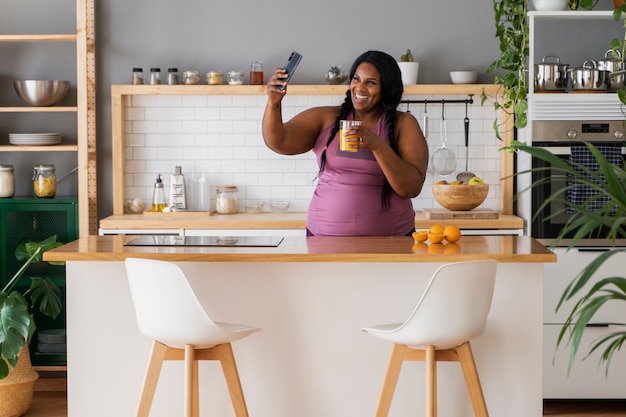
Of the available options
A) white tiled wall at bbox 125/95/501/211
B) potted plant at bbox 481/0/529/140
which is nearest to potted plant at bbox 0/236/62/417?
white tiled wall at bbox 125/95/501/211

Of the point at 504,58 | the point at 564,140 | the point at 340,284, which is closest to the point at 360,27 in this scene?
the point at 504,58

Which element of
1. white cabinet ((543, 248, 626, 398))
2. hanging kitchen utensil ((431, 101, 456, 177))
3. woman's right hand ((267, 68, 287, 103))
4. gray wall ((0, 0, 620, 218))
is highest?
gray wall ((0, 0, 620, 218))

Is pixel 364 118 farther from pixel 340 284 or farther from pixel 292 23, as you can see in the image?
pixel 292 23

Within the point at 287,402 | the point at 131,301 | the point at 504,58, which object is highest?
the point at 504,58

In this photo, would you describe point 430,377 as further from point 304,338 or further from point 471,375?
point 304,338

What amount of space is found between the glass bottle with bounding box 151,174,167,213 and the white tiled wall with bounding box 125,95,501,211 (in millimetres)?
184

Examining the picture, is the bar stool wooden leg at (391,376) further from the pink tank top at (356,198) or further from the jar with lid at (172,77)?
the jar with lid at (172,77)

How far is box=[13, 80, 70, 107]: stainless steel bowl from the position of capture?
18.4ft

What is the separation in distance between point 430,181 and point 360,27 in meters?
1.07

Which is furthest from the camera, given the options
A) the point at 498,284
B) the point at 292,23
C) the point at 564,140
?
the point at 292,23

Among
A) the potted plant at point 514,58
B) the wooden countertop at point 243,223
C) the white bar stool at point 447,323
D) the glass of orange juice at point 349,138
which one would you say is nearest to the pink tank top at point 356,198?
the glass of orange juice at point 349,138

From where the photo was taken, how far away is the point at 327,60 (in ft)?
19.4

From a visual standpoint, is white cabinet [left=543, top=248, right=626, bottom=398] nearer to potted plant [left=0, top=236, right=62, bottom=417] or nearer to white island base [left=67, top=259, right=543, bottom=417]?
white island base [left=67, top=259, right=543, bottom=417]

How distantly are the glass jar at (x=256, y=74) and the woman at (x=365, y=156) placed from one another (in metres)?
1.51
